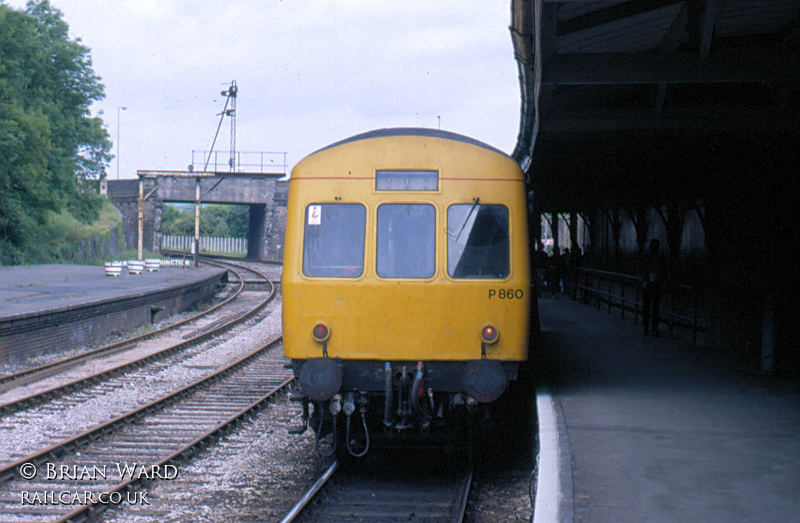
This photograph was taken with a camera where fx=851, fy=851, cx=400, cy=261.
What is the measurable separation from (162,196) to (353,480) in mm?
46827

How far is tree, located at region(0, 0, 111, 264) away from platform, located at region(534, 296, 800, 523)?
25279 mm

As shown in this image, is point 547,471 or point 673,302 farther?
point 673,302

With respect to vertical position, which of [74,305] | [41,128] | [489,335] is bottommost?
[74,305]

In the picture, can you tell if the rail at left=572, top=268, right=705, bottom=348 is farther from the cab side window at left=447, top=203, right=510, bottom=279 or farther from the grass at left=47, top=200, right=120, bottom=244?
the grass at left=47, top=200, right=120, bottom=244

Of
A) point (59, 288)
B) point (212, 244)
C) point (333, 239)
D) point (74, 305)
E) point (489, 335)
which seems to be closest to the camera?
point (489, 335)

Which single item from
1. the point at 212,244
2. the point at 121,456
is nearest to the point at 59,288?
the point at 121,456

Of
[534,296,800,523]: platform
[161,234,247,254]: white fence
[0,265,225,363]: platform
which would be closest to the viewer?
[534,296,800,523]: platform

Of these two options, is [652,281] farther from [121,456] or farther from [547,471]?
[121,456]

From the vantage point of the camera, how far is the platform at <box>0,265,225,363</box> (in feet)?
45.7

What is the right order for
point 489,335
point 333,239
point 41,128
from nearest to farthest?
1. point 489,335
2. point 333,239
3. point 41,128

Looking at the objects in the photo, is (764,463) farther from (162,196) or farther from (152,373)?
(162,196)

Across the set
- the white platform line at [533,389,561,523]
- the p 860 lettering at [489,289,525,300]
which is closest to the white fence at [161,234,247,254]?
the p 860 lettering at [489,289,525,300]

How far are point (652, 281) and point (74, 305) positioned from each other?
10.4 metres

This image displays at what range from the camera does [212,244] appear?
69.8m
